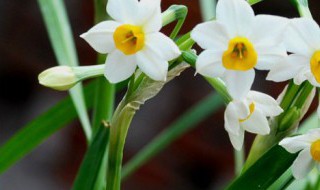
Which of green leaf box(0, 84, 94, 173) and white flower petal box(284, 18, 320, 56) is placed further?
green leaf box(0, 84, 94, 173)

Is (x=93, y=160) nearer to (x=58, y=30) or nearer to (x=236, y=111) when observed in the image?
(x=236, y=111)

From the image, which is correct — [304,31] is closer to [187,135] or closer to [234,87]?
[234,87]

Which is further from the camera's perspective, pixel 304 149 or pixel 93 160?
pixel 93 160

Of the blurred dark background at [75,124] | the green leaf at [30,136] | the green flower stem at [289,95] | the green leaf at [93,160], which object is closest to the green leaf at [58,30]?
the green leaf at [30,136]

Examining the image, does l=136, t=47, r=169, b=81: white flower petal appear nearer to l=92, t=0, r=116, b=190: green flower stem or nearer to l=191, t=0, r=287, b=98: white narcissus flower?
l=191, t=0, r=287, b=98: white narcissus flower

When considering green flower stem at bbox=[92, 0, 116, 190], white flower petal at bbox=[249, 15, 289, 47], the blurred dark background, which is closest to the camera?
white flower petal at bbox=[249, 15, 289, 47]

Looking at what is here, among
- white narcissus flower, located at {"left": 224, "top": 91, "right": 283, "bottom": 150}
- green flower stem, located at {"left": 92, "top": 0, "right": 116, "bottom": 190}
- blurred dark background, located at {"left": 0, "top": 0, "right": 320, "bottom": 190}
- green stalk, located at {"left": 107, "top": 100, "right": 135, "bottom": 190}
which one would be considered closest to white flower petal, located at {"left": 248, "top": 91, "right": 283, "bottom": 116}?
white narcissus flower, located at {"left": 224, "top": 91, "right": 283, "bottom": 150}

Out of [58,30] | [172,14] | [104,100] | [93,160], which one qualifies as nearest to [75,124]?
[58,30]

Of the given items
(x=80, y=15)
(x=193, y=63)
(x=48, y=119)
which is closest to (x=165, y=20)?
(x=193, y=63)
